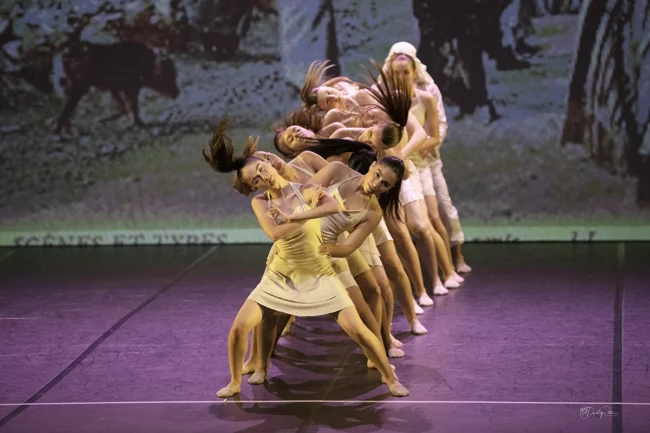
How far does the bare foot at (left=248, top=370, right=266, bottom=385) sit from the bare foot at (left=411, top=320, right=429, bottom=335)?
1.18 m

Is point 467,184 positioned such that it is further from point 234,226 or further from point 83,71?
point 83,71

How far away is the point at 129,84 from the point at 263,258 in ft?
6.46

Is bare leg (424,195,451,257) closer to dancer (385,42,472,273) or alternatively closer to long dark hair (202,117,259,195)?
dancer (385,42,472,273)

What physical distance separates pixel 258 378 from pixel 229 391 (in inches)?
10.1

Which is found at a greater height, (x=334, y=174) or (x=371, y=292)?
(x=334, y=174)

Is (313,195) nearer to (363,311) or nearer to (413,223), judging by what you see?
(363,311)

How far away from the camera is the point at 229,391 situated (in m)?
4.79

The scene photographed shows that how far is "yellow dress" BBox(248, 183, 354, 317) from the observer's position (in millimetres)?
4648

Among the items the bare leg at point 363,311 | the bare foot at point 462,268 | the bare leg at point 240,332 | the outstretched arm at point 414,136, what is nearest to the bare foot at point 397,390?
the bare leg at point 363,311

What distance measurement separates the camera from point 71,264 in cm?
849

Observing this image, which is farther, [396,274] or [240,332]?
[396,274]

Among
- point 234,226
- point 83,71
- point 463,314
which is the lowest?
point 234,226

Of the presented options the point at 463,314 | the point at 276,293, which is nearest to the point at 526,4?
the point at 463,314

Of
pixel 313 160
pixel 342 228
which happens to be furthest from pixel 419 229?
pixel 342 228
